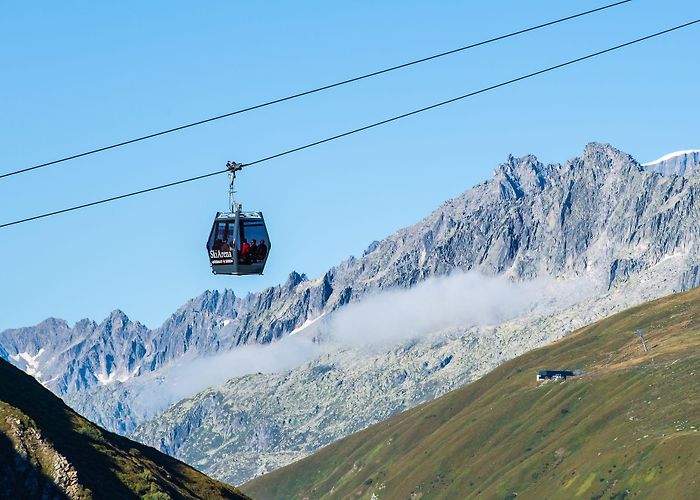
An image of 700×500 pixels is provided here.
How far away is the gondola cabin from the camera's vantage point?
8056cm

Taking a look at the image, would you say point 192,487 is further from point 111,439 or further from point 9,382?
point 9,382

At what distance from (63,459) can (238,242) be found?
8030 cm

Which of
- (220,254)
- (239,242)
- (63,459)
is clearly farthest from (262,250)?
(63,459)

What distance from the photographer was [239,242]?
8025 centimetres

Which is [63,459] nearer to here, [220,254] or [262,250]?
[220,254]

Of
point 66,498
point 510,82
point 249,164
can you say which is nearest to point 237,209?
point 249,164

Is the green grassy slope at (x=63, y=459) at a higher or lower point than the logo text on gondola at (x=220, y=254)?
lower

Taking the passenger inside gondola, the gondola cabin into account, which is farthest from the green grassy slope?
the passenger inside gondola

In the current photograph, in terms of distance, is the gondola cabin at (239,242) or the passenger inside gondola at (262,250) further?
the passenger inside gondola at (262,250)

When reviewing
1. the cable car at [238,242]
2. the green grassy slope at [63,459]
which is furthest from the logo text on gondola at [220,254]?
the green grassy slope at [63,459]

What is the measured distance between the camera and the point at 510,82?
74938 millimetres

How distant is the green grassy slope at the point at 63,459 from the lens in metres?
148

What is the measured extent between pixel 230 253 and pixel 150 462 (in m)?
123

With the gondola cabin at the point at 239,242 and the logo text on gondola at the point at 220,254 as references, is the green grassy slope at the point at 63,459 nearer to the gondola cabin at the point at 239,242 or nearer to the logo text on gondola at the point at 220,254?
the logo text on gondola at the point at 220,254
